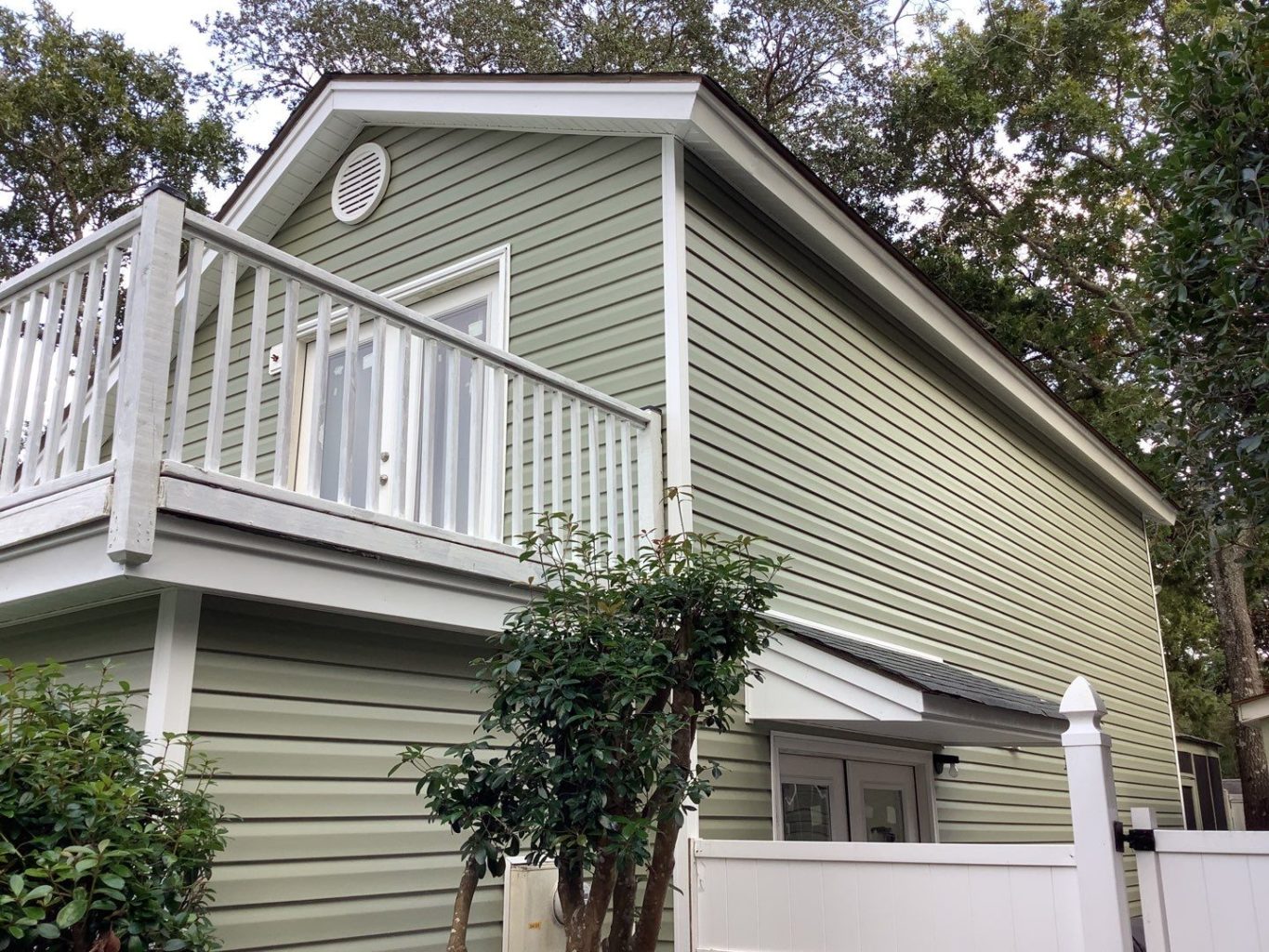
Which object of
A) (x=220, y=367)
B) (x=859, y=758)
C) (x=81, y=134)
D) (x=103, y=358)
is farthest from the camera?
(x=81, y=134)

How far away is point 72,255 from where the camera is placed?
12.7 ft

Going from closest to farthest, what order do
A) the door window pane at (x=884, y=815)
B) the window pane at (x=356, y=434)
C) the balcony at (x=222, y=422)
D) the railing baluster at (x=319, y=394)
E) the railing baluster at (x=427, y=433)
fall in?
the balcony at (x=222, y=422) < the railing baluster at (x=319, y=394) < the railing baluster at (x=427, y=433) < the window pane at (x=356, y=434) < the door window pane at (x=884, y=815)

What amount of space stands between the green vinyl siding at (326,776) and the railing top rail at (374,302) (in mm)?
1259

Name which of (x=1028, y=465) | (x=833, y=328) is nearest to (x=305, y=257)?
(x=833, y=328)

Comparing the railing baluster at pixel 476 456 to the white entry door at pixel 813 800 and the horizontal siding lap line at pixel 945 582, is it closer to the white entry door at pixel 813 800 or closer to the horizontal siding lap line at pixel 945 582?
the horizontal siding lap line at pixel 945 582

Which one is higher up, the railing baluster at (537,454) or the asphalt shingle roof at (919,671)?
the railing baluster at (537,454)

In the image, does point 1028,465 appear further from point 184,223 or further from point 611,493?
point 184,223

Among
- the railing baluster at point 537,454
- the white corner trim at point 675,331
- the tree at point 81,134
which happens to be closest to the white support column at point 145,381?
the railing baluster at point 537,454

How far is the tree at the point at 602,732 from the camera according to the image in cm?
A: 372

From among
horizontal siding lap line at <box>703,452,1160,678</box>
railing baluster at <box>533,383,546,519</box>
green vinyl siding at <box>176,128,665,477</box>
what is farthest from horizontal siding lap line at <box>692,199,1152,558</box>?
railing baluster at <box>533,383,546,519</box>

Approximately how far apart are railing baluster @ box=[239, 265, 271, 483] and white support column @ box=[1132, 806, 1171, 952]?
10.9 feet

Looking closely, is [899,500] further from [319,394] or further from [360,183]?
[319,394]

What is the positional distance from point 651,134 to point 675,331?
1.22m

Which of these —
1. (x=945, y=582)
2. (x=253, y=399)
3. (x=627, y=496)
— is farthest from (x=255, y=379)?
(x=945, y=582)
